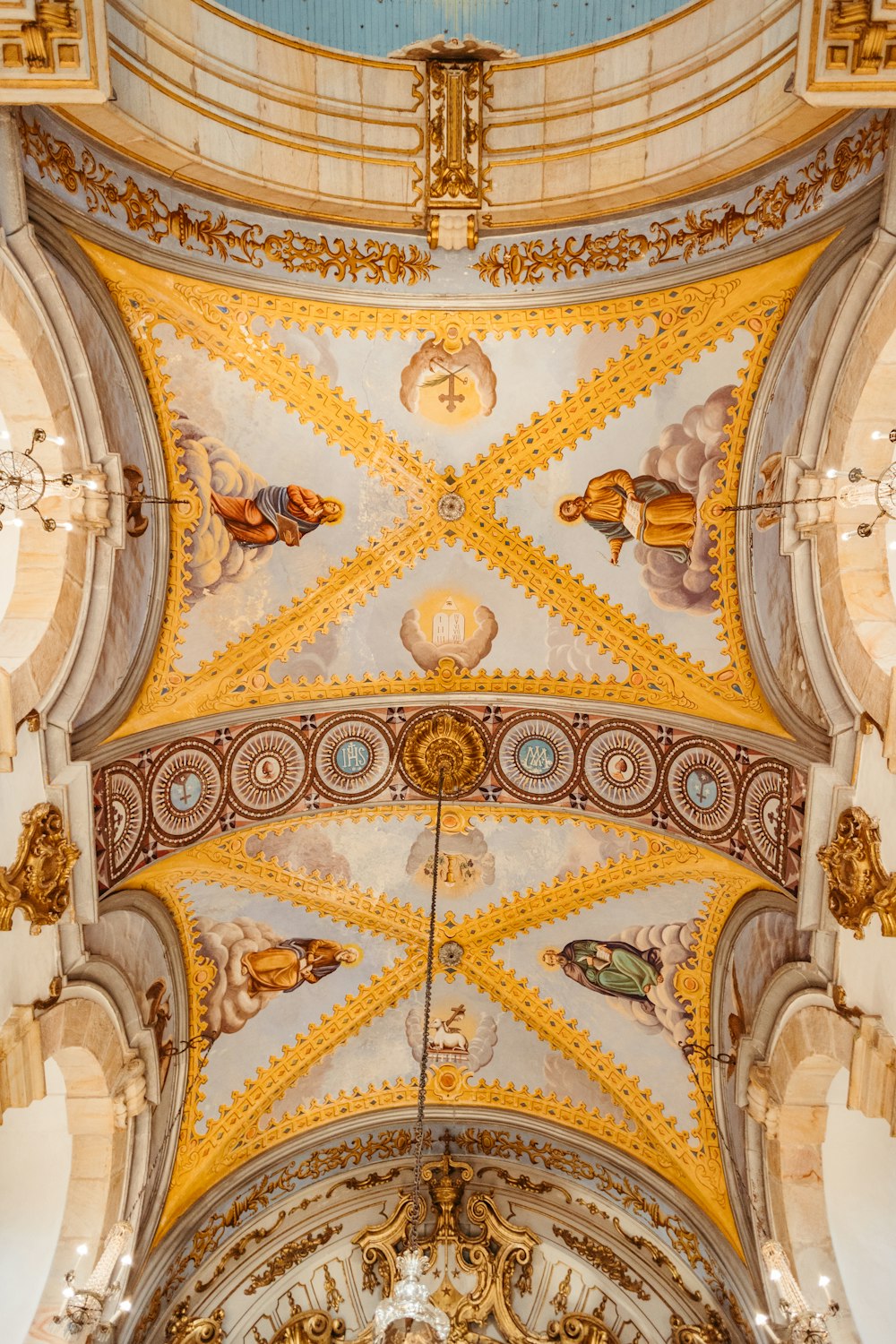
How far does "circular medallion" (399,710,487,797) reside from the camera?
9.15 meters

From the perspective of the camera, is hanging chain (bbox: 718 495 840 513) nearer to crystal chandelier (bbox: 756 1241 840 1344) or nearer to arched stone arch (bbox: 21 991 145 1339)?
crystal chandelier (bbox: 756 1241 840 1344)

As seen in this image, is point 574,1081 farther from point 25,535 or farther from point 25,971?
point 25,535

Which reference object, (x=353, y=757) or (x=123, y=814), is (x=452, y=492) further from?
(x=123, y=814)

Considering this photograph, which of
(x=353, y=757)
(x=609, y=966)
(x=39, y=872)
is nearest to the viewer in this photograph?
(x=39, y=872)

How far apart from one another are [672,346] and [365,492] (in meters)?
2.57

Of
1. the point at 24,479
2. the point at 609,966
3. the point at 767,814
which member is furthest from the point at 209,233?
the point at 609,966

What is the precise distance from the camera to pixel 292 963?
31.7ft

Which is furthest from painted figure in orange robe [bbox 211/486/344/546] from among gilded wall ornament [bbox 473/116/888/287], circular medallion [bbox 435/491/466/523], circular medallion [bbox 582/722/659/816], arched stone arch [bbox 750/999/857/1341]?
arched stone arch [bbox 750/999/857/1341]

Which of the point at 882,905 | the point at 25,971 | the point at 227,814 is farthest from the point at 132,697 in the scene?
the point at 882,905

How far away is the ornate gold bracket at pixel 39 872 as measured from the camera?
665 cm

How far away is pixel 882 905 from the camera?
652 centimetres

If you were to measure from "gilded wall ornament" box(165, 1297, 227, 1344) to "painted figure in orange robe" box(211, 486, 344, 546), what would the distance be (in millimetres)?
6486

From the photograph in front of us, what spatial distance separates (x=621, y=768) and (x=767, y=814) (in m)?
1.36

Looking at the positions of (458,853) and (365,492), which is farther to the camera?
(458,853)
